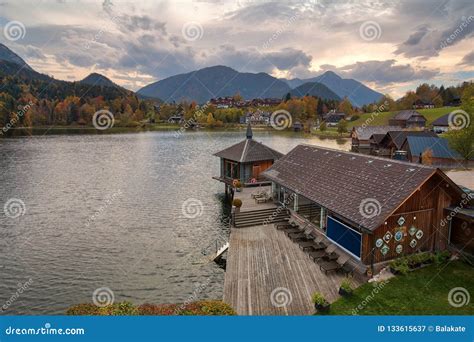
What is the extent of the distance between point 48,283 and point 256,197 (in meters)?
15.6

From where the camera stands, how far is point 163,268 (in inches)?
761

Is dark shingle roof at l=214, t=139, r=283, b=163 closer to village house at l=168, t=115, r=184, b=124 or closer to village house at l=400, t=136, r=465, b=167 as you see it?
village house at l=400, t=136, r=465, b=167

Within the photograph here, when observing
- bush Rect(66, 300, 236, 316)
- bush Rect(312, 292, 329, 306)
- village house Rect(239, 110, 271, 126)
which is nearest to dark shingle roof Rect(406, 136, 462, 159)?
bush Rect(312, 292, 329, 306)

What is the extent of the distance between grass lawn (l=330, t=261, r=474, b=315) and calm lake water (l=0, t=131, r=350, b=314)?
7.39 meters

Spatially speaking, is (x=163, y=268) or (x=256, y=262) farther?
(x=163, y=268)

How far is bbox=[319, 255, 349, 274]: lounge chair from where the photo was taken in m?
15.0

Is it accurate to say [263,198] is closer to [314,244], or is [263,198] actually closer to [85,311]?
[314,244]

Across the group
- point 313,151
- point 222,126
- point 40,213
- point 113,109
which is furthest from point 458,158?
point 113,109

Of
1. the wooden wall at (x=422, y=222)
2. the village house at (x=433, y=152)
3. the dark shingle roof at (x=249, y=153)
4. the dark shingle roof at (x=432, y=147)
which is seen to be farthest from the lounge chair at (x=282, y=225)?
the dark shingle roof at (x=432, y=147)

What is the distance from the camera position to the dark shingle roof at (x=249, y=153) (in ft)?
106

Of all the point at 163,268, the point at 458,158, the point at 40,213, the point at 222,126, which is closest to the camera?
the point at 163,268

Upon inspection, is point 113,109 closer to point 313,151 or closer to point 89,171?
point 89,171

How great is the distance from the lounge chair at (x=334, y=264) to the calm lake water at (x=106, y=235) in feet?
18.9

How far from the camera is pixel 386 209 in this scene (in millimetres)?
13773
